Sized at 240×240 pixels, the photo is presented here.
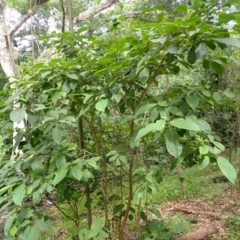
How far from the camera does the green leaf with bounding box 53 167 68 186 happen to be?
893 millimetres

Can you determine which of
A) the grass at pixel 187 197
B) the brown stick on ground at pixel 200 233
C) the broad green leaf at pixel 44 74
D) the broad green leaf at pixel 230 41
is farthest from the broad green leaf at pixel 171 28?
the brown stick on ground at pixel 200 233

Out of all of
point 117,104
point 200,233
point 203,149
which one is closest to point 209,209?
point 200,233

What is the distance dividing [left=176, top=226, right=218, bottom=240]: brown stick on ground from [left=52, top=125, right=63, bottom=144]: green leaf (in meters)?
1.76

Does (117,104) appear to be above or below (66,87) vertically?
below

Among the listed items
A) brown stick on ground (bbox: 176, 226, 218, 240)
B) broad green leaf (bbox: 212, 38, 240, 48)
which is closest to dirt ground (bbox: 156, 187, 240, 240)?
brown stick on ground (bbox: 176, 226, 218, 240)

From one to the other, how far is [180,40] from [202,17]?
0.09m

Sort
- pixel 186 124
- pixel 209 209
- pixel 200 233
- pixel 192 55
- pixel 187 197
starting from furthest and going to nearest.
Result: 1. pixel 187 197
2. pixel 209 209
3. pixel 200 233
4. pixel 192 55
5. pixel 186 124

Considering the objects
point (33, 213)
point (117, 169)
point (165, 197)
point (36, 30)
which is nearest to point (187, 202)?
point (165, 197)

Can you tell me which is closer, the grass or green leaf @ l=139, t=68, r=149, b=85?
green leaf @ l=139, t=68, r=149, b=85

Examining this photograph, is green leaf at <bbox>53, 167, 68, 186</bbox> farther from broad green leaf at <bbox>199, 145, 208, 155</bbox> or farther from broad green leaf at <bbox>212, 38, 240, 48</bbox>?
broad green leaf at <bbox>212, 38, 240, 48</bbox>

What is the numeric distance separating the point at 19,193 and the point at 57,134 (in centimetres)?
24

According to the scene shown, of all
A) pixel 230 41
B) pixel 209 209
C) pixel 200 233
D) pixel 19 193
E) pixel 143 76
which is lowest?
pixel 209 209

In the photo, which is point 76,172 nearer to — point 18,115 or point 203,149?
point 18,115

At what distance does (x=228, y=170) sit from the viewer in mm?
727
